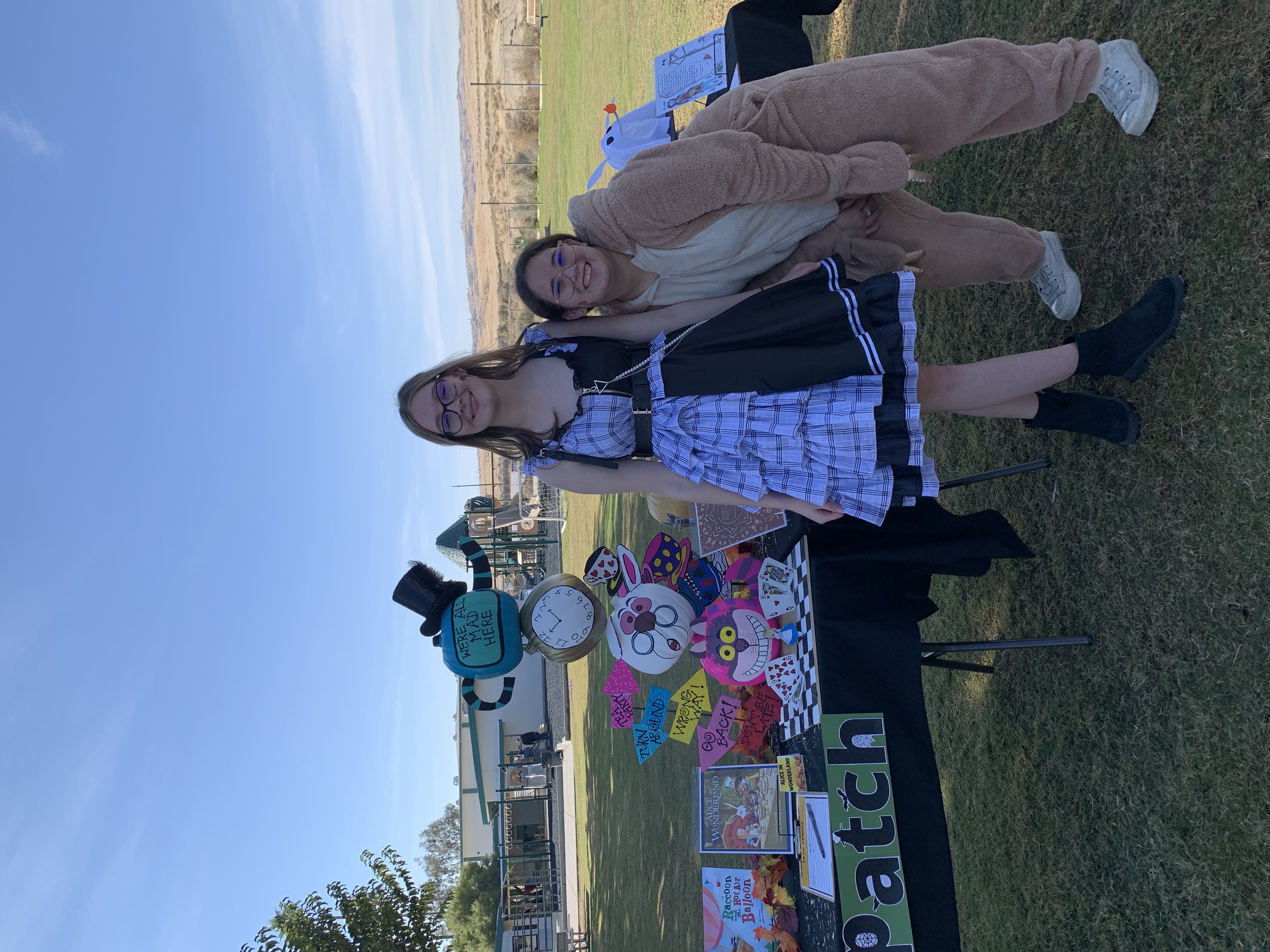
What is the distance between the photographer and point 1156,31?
2.71 metres

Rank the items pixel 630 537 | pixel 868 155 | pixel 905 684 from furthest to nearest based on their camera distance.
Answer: pixel 630 537 < pixel 905 684 < pixel 868 155

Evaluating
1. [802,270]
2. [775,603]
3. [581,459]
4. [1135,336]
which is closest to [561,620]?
[775,603]

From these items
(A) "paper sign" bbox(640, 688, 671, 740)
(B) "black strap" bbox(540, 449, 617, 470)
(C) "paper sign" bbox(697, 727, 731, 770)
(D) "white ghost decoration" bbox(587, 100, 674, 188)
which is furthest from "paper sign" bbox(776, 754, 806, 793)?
(D) "white ghost decoration" bbox(587, 100, 674, 188)

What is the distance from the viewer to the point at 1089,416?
287cm

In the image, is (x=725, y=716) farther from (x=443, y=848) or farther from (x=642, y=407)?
(x=443, y=848)

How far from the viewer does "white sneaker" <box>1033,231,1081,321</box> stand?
119 inches

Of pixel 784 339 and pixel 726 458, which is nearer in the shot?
pixel 784 339

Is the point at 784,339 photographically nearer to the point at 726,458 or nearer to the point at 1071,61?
the point at 726,458

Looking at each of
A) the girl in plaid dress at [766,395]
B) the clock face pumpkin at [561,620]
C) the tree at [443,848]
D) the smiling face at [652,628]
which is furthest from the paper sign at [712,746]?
the tree at [443,848]

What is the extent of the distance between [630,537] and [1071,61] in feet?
26.5

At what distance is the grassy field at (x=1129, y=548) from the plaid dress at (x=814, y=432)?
98cm

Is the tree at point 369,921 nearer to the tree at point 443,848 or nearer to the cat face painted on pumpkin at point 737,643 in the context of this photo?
the cat face painted on pumpkin at point 737,643

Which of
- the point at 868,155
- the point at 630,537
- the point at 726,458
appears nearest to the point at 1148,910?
the point at 726,458

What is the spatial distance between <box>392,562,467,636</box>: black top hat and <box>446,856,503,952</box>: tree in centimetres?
1498
